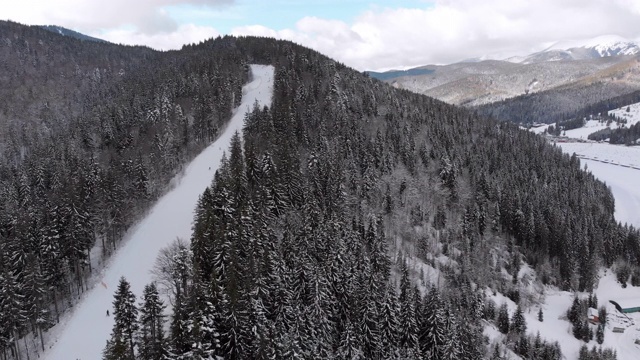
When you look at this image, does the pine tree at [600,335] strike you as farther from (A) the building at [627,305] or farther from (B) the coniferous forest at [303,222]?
(B) the coniferous forest at [303,222]

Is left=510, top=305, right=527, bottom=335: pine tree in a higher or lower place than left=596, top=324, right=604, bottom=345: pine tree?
higher

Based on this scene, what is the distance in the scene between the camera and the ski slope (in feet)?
198

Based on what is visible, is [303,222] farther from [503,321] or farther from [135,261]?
[503,321]

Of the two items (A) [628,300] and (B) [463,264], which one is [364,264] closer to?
(B) [463,264]

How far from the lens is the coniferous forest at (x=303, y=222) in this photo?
55906mm

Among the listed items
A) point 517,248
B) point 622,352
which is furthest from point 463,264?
point 622,352

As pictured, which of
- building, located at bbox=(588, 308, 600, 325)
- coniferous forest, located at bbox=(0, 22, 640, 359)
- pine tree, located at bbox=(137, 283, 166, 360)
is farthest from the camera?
building, located at bbox=(588, 308, 600, 325)

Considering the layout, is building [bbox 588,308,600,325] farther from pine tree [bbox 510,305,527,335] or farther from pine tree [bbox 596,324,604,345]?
pine tree [bbox 510,305,527,335]

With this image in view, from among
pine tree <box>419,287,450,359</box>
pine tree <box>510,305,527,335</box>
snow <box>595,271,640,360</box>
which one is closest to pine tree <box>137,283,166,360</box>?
pine tree <box>419,287,450,359</box>

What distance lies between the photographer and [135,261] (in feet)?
253

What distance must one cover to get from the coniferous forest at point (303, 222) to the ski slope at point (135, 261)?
13.7 feet

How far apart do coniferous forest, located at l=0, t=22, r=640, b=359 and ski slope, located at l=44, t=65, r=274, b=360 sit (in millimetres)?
4176

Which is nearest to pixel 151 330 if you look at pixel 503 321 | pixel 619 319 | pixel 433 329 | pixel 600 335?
pixel 433 329

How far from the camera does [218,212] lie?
74.7 m
